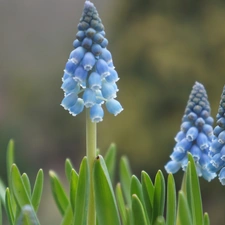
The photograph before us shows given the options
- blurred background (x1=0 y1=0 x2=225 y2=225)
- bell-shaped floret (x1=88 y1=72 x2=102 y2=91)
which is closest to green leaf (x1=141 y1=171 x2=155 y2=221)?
bell-shaped floret (x1=88 y1=72 x2=102 y2=91)

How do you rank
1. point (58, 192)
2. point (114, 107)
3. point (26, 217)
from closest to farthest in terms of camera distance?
point (26, 217) → point (114, 107) → point (58, 192)

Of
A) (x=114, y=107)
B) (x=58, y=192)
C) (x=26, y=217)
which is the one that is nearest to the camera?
(x=26, y=217)

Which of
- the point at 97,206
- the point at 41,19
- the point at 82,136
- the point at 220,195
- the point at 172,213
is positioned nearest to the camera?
the point at 97,206

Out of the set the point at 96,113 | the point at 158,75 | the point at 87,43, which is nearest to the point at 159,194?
the point at 96,113

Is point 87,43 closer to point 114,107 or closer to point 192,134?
point 114,107

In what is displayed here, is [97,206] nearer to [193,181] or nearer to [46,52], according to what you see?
[193,181]

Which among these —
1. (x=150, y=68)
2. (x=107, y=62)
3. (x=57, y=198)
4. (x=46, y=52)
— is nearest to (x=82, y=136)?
(x=46, y=52)

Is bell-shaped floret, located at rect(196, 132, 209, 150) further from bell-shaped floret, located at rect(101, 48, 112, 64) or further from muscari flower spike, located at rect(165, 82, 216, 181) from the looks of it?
bell-shaped floret, located at rect(101, 48, 112, 64)
